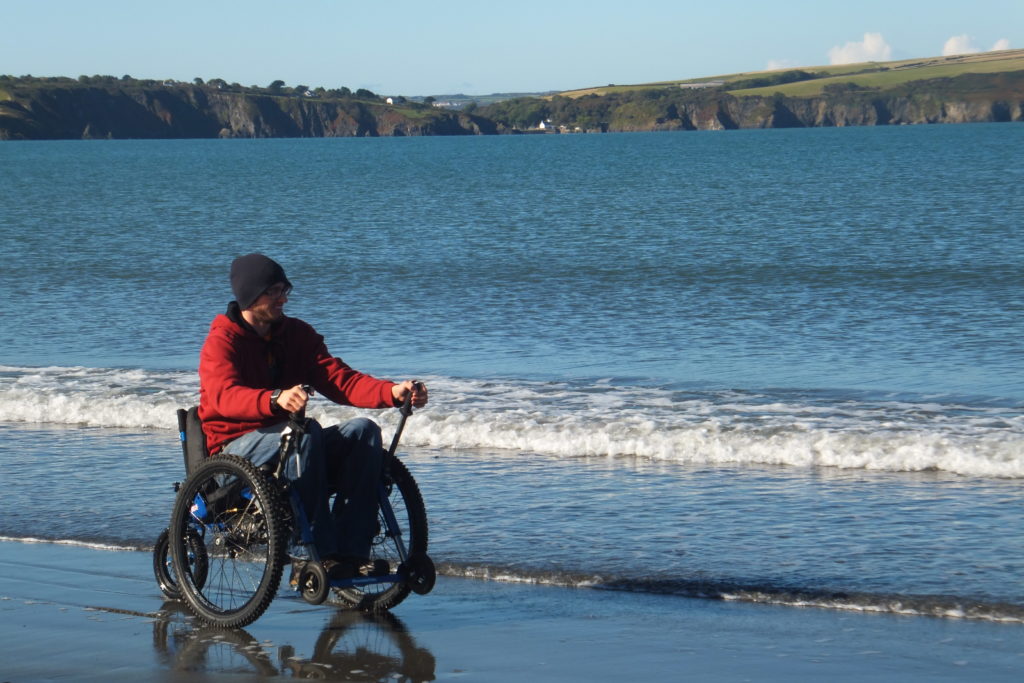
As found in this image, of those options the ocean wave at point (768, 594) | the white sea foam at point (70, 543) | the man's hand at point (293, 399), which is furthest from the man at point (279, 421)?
the white sea foam at point (70, 543)

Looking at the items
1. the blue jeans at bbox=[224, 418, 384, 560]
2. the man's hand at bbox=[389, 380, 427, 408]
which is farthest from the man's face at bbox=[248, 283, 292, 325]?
the man's hand at bbox=[389, 380, 427, 408]

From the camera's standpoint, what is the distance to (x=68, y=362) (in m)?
15.8

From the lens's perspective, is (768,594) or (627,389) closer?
(768,594)

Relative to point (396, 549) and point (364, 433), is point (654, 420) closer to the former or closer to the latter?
point (396, 549)

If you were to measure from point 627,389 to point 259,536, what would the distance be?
7.95 meters

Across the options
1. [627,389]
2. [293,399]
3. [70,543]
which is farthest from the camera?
[627,389]

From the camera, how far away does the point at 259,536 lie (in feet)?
18.0

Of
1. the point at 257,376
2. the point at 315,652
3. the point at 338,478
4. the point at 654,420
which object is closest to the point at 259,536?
the point at 338,478

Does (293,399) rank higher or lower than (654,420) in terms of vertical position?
higher

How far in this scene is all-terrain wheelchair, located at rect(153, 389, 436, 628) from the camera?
5.35 meters

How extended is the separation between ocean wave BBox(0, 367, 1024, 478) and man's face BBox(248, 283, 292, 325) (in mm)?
4740

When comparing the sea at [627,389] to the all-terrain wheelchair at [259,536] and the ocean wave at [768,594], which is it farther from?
the all-terrain wheelchair at [259,536]

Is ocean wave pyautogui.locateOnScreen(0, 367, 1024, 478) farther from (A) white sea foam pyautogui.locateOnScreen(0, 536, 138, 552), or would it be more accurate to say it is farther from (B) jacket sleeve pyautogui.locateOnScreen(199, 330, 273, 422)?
(B) jacket sleeve pyautogui.locateOnScreen(199, 330, 273, 422)

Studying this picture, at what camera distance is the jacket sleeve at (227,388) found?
5289 mm
